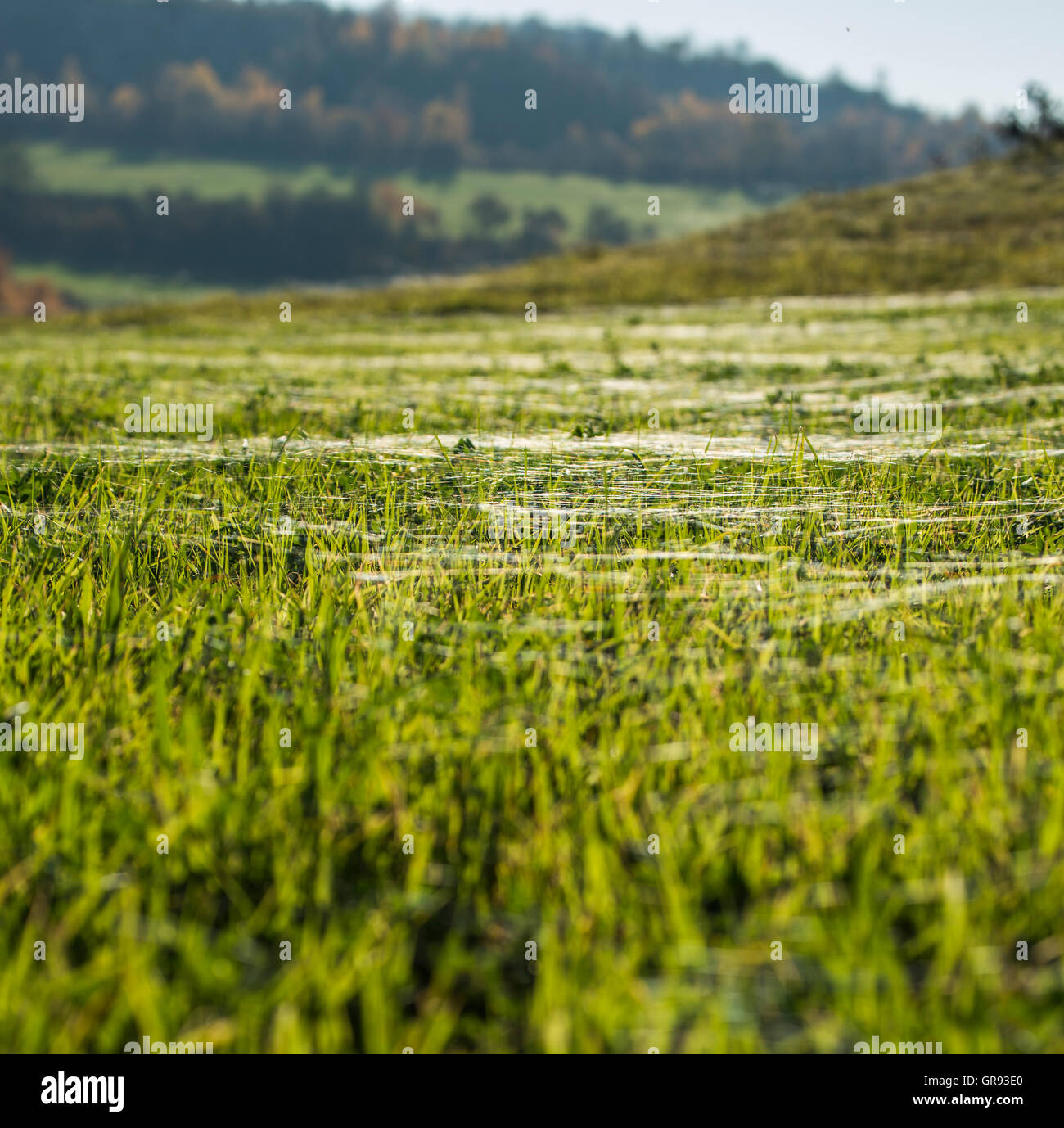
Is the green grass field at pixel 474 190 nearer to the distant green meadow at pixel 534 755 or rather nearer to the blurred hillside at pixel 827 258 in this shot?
the blurred hillside at pixel 827 258

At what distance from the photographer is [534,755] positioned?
285 cm

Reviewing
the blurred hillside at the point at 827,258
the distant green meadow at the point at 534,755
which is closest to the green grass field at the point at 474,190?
the blurred hillside at the point at 827,258

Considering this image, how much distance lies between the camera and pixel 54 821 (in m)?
2.55

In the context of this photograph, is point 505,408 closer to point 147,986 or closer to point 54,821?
point 54,821

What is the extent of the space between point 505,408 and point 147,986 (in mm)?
8283

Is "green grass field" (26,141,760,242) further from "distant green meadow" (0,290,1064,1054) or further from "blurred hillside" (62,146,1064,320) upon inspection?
"distant green meadow" (0,290,1064,1054)

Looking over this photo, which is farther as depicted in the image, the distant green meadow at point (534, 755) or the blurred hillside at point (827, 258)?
the blurred hillside at point (827, 258)

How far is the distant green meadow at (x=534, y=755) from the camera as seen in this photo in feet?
6.57

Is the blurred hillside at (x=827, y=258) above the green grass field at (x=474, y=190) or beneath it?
beneath

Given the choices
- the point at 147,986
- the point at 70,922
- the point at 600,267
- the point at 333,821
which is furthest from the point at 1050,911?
the point at 600,267

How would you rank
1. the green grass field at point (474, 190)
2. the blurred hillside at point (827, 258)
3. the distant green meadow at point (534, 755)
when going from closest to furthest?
the distant green meadow at point (534, 755) → the blurred hillside at point (827, 258) → the green grass field at point (474, 190)

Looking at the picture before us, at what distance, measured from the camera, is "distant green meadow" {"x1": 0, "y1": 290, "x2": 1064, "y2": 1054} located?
6.57 ft

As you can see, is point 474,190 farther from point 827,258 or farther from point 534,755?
point 534,755

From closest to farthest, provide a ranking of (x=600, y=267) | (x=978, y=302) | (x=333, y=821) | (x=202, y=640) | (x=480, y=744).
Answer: (x=333, y=821) → (x=480, y=744) → (x=202, y=640) → (x=978, y=302) → (x=600, y=267)
